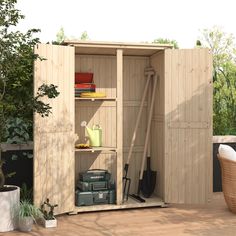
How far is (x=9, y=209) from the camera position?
13.9 feet

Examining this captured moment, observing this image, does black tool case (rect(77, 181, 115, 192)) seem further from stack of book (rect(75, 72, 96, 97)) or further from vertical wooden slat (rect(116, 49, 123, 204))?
stack of book (rect(75, 72, 96, 97))

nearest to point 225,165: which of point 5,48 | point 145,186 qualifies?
point 145,186

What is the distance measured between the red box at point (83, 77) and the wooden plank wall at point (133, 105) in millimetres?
575

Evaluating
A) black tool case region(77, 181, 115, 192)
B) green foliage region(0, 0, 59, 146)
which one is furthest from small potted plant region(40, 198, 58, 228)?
green foliage region(0, 0, 59, 146)

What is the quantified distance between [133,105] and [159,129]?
52 cm

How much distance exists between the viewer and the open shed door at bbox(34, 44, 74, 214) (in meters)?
4.49

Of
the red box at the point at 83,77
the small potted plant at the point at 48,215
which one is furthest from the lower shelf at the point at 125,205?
the red box at the point at 83,77

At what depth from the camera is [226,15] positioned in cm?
1159

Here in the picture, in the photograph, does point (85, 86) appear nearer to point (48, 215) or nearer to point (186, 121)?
point (186, 121)

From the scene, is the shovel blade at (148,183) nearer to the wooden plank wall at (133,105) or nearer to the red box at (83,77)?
the wooden plank wall at (133,105)

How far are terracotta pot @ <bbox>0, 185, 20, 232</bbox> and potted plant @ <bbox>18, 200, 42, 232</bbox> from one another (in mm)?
75

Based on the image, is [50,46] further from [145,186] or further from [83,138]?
[145,186]

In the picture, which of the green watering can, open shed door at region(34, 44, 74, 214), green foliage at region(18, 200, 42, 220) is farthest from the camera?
the green watering can

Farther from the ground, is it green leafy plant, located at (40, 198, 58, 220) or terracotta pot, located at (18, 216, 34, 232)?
green leafy plant, located at (40, 198, 58, 220)
